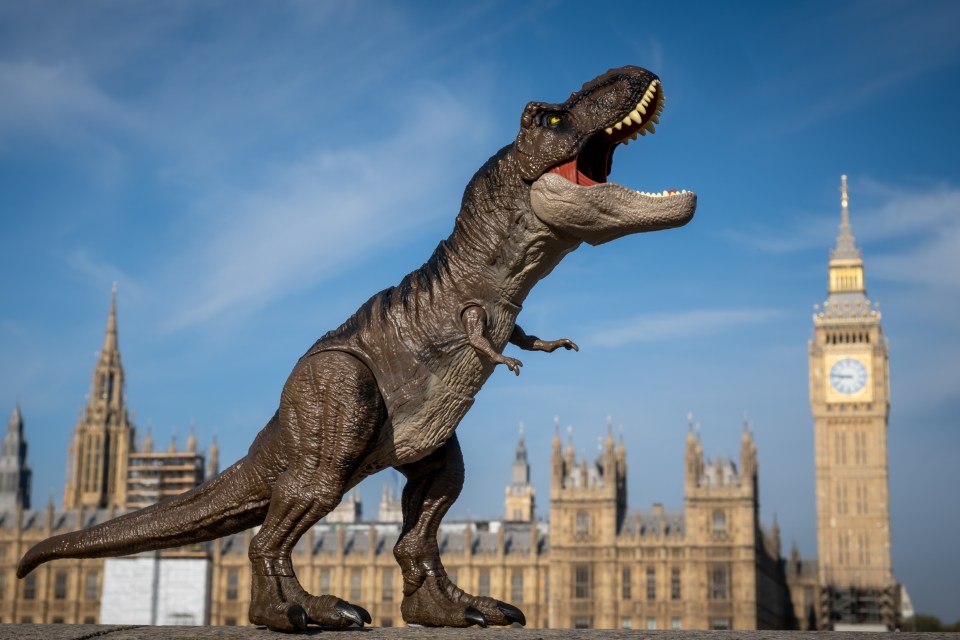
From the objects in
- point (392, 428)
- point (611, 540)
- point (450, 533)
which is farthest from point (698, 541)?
point (392, 428)

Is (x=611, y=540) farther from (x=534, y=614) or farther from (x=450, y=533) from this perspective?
(x=450, y=533)

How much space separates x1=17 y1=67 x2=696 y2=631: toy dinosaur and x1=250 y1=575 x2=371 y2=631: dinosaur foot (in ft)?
0.03

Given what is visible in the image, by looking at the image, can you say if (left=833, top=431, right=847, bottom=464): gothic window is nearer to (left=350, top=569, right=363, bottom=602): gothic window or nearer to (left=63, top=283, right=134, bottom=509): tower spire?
(left=350, top=569, right=363, bottom=602): gothic window

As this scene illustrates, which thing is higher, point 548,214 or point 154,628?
point 548,214

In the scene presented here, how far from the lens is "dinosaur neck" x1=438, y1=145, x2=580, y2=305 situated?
522 centimetres

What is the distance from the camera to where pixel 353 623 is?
488 cm

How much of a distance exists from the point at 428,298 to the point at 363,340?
32cm

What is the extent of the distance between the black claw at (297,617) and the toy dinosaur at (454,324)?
13 centimetres

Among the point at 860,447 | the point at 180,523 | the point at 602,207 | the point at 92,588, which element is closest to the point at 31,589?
the point at 92,588

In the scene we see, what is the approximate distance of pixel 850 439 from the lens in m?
59.7

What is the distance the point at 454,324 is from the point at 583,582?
4698 cm

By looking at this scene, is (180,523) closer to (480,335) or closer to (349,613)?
(349,613)

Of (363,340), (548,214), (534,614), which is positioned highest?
(548,214)

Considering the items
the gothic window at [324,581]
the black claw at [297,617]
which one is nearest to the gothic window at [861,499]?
the gothic window at [324,581]
